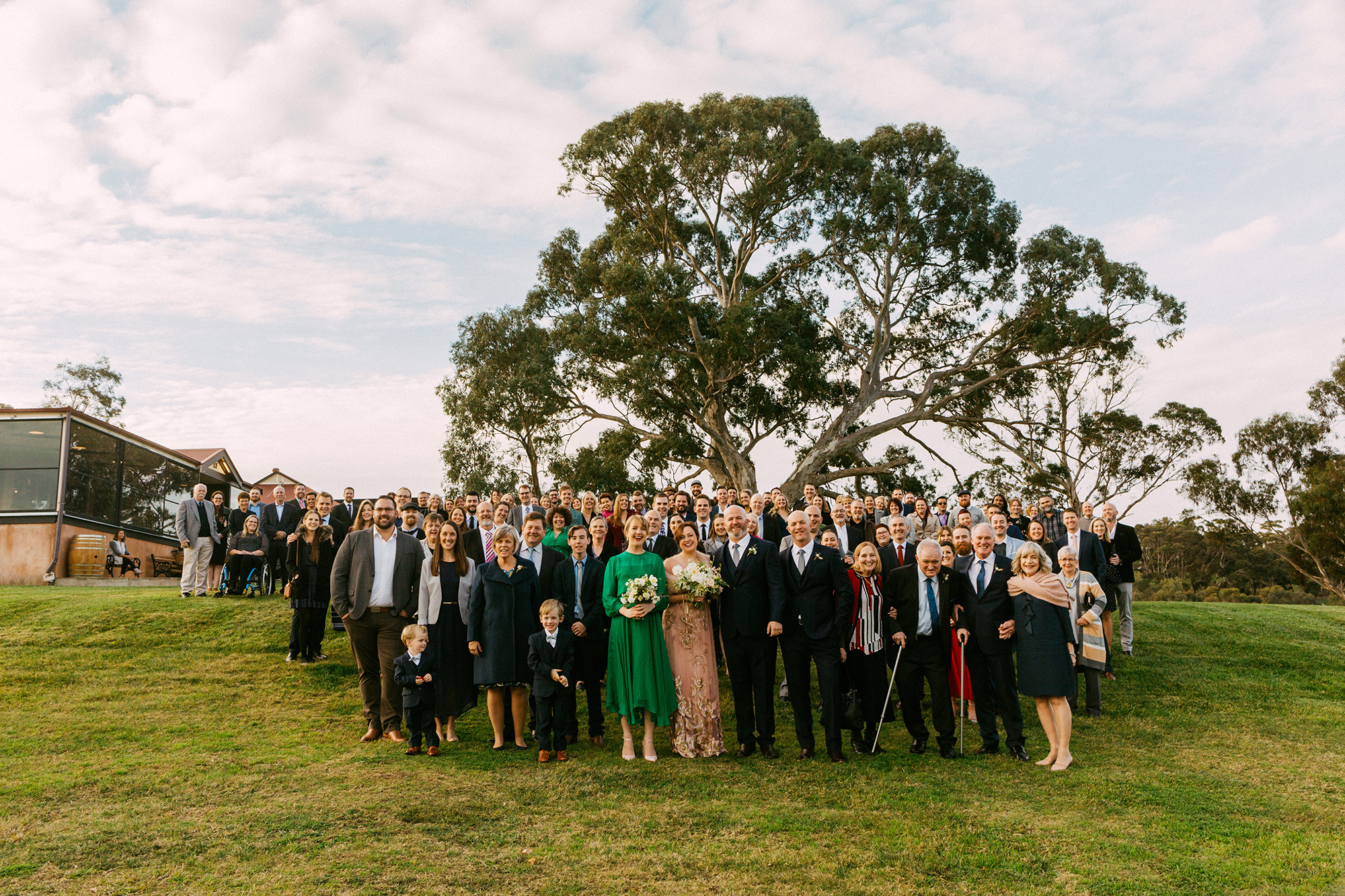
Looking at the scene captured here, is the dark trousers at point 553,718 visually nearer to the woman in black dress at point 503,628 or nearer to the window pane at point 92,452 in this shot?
the woman in black dress at point 503,628

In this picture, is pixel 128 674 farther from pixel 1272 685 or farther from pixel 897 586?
pixel 1272 685

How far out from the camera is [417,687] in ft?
21.2

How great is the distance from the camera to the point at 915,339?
2700 centimetres

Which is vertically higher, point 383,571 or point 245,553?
point 245,553

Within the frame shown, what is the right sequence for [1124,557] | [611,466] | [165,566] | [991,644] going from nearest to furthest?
A: 1. [991,644]
2. [1124,557]
3. [165,566]
4. [611,466]

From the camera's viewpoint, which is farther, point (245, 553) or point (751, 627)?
point (245, 553)

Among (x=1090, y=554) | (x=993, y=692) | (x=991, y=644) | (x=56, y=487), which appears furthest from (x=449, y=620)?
(x=56, y=487)

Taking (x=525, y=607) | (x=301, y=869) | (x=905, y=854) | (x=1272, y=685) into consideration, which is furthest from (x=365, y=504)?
(x=1272, y=685)

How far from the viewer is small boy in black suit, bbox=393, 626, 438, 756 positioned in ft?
21.1

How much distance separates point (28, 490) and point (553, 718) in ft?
51.6

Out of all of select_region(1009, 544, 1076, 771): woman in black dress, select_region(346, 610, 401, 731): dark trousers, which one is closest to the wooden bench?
select_region(346, 610, 401, 731): dark trousers

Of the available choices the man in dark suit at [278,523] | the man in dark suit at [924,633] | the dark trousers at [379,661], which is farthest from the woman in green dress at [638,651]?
the man in dark suit at [278,523]

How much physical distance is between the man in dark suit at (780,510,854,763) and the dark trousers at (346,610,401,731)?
2721 millimetres

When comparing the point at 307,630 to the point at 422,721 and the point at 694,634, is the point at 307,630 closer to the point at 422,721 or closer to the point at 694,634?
the point at 422,721
